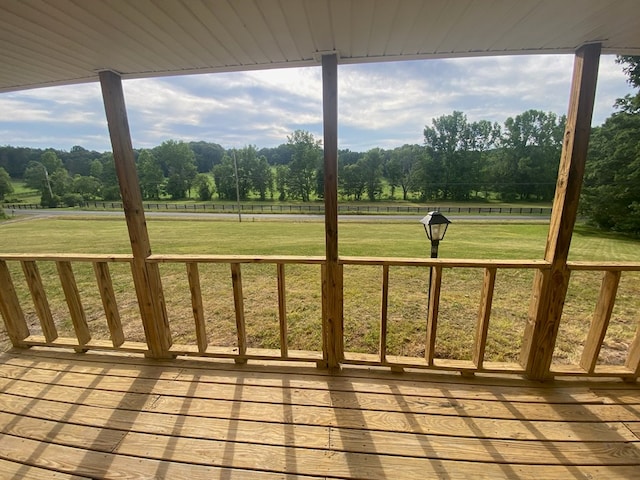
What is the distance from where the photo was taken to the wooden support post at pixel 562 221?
1449 millimetres

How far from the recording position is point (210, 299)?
384 cm

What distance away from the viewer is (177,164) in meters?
5.84

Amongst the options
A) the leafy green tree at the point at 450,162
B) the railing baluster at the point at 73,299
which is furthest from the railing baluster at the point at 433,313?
the leafy green tree at the point at 450,162

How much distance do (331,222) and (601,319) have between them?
1.93 metres

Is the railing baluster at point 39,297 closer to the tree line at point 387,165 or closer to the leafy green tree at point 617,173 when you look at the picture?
the tree line at point 387,165

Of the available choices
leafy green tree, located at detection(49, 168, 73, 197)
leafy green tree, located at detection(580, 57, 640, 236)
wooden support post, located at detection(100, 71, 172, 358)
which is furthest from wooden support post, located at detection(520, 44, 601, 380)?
leafy green tree, located at detection(580, 57, 640, 236)

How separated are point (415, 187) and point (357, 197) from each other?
2.67m

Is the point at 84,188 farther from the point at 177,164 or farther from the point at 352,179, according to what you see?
the point at 352,179

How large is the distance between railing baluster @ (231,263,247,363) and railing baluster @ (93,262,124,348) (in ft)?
3.25

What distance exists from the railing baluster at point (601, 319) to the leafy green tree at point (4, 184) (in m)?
8.56

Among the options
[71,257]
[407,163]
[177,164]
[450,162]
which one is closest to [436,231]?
[407,163]

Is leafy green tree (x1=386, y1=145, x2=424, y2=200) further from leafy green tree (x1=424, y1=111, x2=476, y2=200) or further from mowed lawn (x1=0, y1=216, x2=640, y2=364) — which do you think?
mowed lawn (x1=0, y1=216, x2=640, y2=364)

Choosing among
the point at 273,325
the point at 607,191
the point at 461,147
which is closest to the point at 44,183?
the point at 273,325

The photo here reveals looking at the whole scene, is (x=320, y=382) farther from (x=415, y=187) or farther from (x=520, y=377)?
(x=415, y=187)
